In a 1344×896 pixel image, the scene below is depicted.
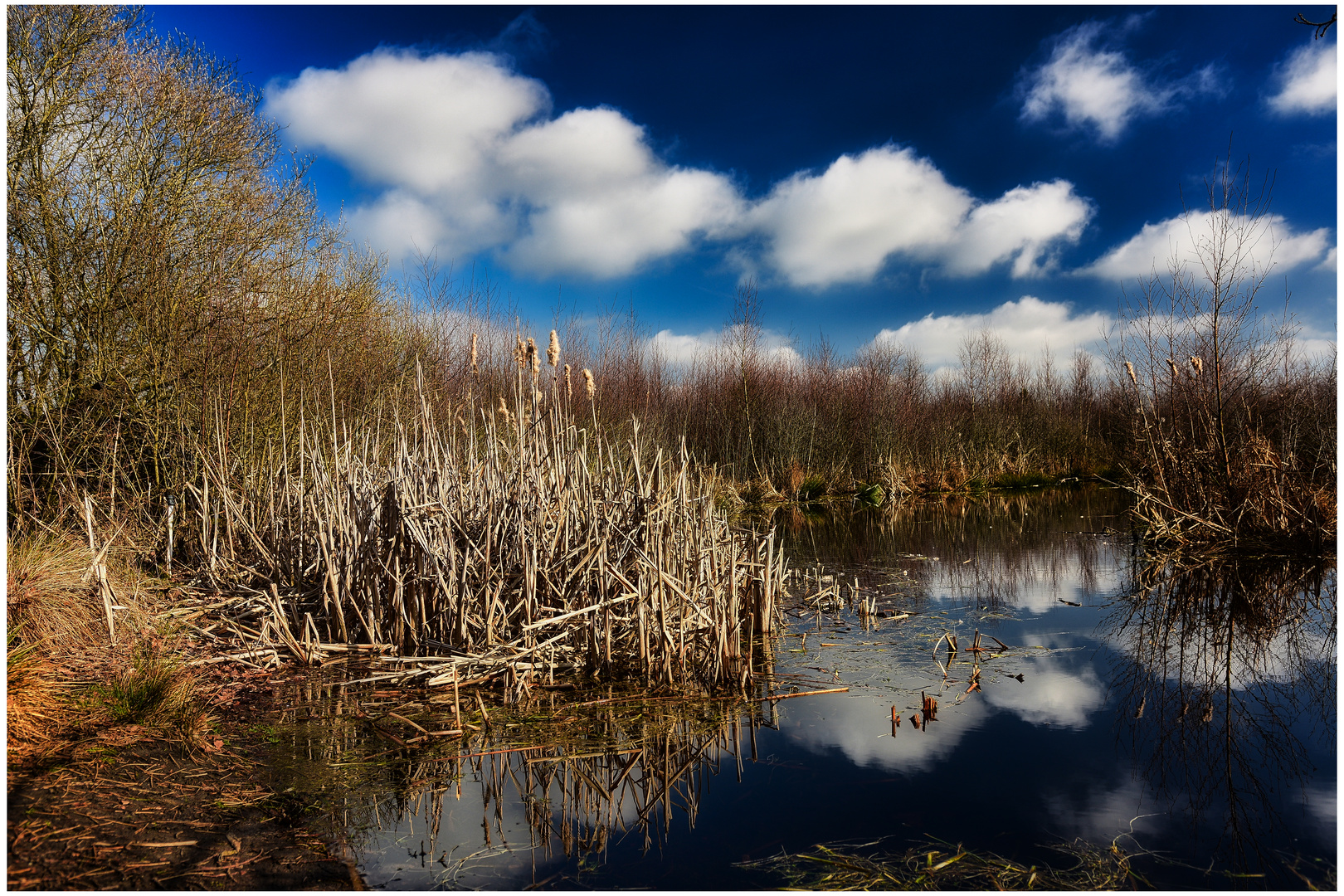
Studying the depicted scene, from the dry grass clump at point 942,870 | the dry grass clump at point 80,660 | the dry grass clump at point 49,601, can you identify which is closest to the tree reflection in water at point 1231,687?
the dry grass clump at point 942,870

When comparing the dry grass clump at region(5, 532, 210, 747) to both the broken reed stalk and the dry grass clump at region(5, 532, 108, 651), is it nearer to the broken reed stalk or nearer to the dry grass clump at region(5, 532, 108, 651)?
the dry grass clump at region(5, 532, 108, 651)

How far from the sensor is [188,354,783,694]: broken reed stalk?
385 cm

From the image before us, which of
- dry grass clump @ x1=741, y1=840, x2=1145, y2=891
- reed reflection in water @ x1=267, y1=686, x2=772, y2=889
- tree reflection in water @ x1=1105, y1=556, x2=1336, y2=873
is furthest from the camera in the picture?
tree reflection in water @ x1=1105, y1=556, x2=1336, y2=873

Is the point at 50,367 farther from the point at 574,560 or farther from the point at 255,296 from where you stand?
the point at 574,560

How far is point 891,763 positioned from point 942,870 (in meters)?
0.81

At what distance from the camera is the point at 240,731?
Result: 10.7ft

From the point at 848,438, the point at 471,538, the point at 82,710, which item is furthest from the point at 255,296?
the point at 848,438

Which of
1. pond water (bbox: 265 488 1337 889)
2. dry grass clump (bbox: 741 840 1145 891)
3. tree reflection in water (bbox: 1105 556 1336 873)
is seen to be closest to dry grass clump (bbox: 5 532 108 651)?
pond water (bbox: 265 488 1337 889)

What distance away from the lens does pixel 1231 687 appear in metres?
4.05

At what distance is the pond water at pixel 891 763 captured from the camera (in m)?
2.44

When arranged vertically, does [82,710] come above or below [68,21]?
below

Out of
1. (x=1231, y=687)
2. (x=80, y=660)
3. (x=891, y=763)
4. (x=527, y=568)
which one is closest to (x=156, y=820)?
(x=80, y=660)

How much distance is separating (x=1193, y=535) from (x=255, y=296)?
33.6 feet

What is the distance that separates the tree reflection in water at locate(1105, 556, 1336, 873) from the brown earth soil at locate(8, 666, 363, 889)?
3.03 meters
